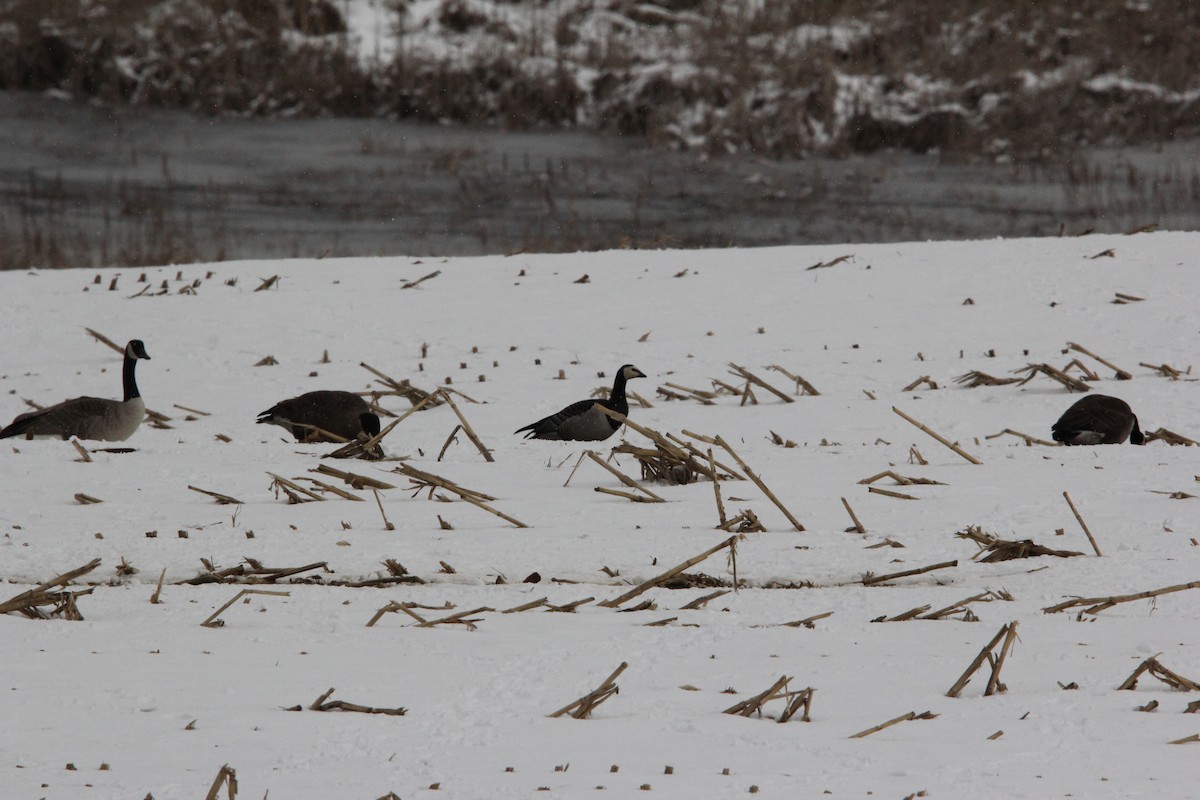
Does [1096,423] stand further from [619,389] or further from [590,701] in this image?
[590,701]

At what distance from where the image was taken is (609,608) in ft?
18.2

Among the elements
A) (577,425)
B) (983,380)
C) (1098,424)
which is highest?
(1098,424)

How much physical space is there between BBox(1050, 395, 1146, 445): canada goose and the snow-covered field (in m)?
0.42

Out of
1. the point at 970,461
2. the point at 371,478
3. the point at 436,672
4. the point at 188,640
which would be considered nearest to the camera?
the point at 436,672

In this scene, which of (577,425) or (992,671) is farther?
(577,425)

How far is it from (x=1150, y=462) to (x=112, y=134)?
3125 cm

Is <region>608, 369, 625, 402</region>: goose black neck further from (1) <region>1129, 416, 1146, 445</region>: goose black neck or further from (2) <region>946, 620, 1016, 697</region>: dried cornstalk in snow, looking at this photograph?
(2) <region>946, 620, 1016, 697</region>: dried cornstalk in snow

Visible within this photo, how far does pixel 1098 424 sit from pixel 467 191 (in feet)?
73.7

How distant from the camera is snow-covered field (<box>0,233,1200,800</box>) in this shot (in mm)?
3910

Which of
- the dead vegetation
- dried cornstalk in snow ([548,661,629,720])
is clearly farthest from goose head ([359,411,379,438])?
dried cornstalk in snow ([548,661,629,720])

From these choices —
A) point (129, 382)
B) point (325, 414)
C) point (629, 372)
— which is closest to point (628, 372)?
point (629, 372)

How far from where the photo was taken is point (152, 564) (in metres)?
6.05

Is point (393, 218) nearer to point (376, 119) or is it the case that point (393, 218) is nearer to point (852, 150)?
point (376, 119)

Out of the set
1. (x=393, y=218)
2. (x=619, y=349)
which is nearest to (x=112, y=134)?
(x=393, y=218)
